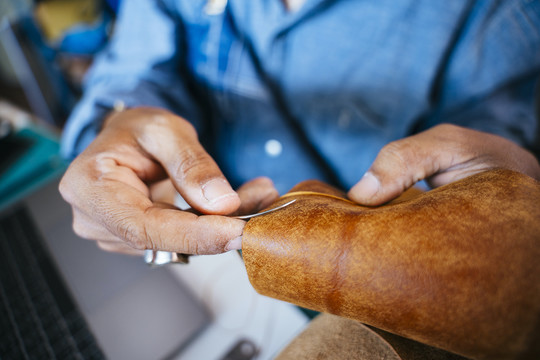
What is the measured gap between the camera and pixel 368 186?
462 millimetres

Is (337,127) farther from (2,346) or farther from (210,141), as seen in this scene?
(2,346)

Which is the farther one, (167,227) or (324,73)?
(324,73)

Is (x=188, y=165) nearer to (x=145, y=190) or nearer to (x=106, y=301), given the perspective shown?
(x=145, y=190)

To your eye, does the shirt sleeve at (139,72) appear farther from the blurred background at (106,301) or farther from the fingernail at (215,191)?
the fingernail at (215,191)

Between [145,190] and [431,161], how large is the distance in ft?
1.56

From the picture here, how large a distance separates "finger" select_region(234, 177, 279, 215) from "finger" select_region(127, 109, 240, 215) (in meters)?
0.06

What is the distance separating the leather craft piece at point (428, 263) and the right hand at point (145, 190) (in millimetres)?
71

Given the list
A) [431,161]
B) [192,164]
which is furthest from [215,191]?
[431,161]

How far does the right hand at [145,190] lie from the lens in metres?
0.40

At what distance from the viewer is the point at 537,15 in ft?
2.18

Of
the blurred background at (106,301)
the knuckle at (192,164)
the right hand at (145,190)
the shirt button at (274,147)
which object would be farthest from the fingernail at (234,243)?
the shirt button at (274,147)

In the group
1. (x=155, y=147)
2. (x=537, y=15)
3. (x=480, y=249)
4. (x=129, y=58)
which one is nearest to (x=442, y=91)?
(x=537, y=15)

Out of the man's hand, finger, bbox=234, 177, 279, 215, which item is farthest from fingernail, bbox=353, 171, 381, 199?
Answer: finger, bbox=234, 177, 279, 215

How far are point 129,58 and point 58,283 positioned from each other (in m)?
0.63
